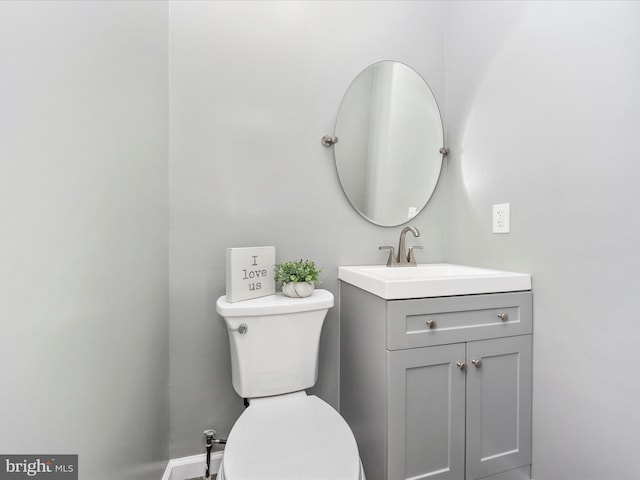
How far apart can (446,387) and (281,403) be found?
1.93ft

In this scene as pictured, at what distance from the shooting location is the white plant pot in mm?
1265

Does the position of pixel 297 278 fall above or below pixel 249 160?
below

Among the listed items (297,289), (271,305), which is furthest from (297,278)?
(271,305)

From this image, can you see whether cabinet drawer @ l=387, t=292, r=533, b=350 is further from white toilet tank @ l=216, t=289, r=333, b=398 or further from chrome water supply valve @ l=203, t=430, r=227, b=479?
chrome water supply valve @ l=203, t=430, r=227, b=479

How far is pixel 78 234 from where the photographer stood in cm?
65

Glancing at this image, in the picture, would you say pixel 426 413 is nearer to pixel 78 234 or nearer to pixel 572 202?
pixel 572 202

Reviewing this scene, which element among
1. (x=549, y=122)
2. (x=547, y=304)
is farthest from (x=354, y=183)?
(x=547, y=304)

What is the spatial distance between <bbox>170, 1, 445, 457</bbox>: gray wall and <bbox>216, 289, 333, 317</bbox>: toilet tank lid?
246 millimetres

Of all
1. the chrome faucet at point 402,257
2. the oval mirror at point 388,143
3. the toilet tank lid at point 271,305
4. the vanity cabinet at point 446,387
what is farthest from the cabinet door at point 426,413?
the oval mirror at point 388,143

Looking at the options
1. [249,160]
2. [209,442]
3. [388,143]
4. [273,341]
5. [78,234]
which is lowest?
[209,442]

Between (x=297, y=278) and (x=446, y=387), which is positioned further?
(x=297, y=278)

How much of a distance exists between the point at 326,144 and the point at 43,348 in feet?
4.14

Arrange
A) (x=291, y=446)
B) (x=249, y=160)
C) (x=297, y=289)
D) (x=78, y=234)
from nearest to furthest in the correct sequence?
1. (x=78, y=234)
2. (x=291, y=446)
3. (x=297, y=289)
4. (x=249, y=160)

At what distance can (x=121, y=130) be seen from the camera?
0.86 metres
